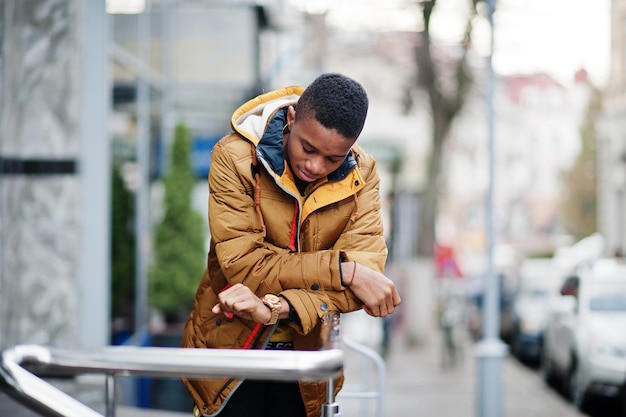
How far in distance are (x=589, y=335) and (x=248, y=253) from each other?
9.18 meters

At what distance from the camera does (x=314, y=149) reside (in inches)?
108

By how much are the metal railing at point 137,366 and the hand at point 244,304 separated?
1.62ft

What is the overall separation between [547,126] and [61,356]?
74.2 metres

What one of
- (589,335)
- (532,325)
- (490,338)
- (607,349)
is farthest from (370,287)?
(532,325)

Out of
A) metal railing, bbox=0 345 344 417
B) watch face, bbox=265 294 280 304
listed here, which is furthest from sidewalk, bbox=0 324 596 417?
metal railing, bbox=0 345 344 417

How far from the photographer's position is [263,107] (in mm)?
3045

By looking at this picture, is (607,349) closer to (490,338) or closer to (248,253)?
(490,338)

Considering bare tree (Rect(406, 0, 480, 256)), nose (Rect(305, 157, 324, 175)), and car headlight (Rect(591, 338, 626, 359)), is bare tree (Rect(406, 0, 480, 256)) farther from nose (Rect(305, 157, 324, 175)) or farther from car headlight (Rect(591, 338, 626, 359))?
nose (Rect(305, 157, 324, 175))

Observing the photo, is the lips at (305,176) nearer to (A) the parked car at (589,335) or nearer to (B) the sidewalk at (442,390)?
(B) the sidewalk at (442,390)

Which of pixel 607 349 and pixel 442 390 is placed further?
pixel 442 390

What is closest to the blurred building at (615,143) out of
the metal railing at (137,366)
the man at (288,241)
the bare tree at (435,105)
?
the bare tree at (435,105)

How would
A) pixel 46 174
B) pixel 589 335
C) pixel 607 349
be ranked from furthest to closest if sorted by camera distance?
pixel 589 335, pixel 607 349, pixel 46 174

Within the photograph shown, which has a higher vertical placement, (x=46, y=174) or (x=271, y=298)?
(x=46, y=174)

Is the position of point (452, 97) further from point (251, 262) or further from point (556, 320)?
point (251, 262)
